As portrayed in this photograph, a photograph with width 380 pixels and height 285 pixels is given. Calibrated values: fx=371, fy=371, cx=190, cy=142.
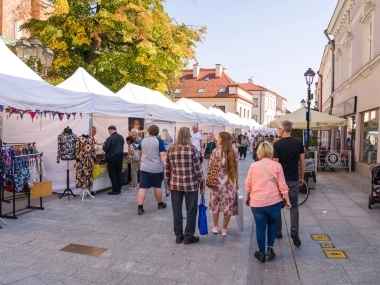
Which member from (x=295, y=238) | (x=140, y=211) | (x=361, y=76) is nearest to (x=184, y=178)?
(x=295, y=238)

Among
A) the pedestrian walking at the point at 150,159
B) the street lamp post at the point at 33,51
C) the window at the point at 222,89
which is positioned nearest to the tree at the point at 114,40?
the street lamp post at the point at 33,51

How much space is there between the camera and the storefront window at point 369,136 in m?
13.0

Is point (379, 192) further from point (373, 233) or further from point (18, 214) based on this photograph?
point (18, 214)

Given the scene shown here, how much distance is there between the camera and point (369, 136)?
13.9 meters

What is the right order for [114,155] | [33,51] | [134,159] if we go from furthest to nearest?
[33,51]
[134,159]
[114,155]

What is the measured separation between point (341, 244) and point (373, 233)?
3.16 feet

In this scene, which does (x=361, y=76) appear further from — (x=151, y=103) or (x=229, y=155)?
(x=229, y=155)

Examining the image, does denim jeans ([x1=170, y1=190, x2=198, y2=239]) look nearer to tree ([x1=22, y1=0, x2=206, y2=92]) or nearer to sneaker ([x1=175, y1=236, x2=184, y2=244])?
sneaker ([x1=175, y1=236, x2=184, y2=244])

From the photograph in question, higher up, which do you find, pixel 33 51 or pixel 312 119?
pixel 33 51

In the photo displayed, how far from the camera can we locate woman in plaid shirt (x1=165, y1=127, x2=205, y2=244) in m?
5.36

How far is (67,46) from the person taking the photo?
17578 millimetres

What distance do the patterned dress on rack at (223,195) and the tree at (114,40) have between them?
12967 mm

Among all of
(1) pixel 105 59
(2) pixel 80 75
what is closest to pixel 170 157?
(2) pixel 80 75

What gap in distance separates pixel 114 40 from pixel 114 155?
11.3 m
